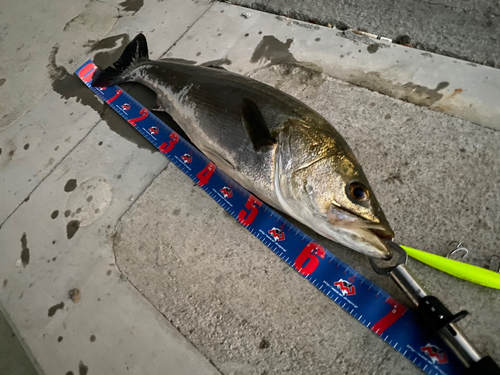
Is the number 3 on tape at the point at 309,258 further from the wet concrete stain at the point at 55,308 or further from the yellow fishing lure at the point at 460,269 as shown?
the wet concrete stain at the point at 55,308

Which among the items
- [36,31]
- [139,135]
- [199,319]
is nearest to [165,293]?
[199,319]

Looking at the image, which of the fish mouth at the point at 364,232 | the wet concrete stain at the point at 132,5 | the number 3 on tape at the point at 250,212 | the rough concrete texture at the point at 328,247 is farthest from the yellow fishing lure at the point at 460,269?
the wet concrete stain at the point at 132,5

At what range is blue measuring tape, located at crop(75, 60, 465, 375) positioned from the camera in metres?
1.34

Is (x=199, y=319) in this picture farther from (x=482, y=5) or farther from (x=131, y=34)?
(x=482, y=5)

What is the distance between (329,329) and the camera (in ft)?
4.95

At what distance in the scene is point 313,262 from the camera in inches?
64.4

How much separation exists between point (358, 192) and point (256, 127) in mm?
667

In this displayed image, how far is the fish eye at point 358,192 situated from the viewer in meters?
1.34

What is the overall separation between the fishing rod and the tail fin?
2.53m

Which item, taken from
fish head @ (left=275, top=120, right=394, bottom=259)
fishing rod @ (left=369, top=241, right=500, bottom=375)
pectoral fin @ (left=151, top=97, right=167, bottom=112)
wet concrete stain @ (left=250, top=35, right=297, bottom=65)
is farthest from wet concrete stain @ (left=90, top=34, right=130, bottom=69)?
fishing rod @ (left=369, top=241, right=500, bottom=375)

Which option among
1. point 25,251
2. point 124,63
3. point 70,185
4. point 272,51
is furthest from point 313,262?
point 124,63

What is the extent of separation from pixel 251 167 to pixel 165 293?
0.94 metres

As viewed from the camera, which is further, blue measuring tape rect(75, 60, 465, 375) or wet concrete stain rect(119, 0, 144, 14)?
wet concrete stain rect(119, 0, 144, 14)

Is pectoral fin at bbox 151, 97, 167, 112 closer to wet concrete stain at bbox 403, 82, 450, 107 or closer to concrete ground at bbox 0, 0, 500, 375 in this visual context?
concrete ground at bbox 0, 0, 500, 375
